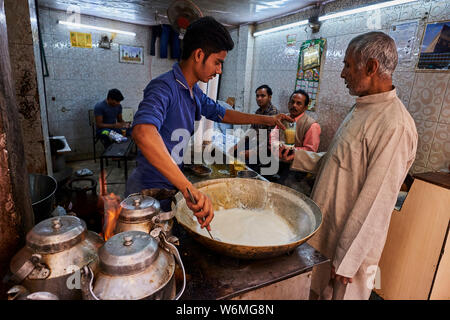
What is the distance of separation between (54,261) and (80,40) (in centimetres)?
729

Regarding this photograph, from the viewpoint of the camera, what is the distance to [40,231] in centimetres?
84

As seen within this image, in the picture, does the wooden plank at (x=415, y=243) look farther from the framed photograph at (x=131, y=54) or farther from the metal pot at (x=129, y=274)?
the framed photograph at (x=131, y=54)

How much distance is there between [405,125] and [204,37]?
1355 mm

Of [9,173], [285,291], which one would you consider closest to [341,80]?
[285,291]

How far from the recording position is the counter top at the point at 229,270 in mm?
1057

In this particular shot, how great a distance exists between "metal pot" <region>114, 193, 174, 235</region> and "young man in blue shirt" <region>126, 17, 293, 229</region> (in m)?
0.13

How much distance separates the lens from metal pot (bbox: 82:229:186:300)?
715mm

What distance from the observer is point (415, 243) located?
241 cm

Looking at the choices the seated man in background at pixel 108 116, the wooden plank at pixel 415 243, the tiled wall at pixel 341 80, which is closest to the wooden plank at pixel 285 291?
the wooden plank at pixel 415 243

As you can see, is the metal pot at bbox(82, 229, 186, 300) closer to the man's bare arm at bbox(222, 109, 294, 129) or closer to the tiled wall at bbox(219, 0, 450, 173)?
the man's bare arm at bbox(222, 109, 294, 129)

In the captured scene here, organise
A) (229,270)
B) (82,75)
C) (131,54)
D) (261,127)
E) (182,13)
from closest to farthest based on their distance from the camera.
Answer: (229,270)
(182,13)
(261,127)
(82,75)
(131,54)

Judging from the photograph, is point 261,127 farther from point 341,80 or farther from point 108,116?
point 108,116

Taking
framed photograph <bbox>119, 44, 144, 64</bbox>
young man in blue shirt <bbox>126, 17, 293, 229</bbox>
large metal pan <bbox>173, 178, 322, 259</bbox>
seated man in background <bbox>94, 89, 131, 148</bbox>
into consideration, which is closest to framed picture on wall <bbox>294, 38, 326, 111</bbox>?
young man in blue shirt <bbox>126, 17, 293, 229</bbox>
